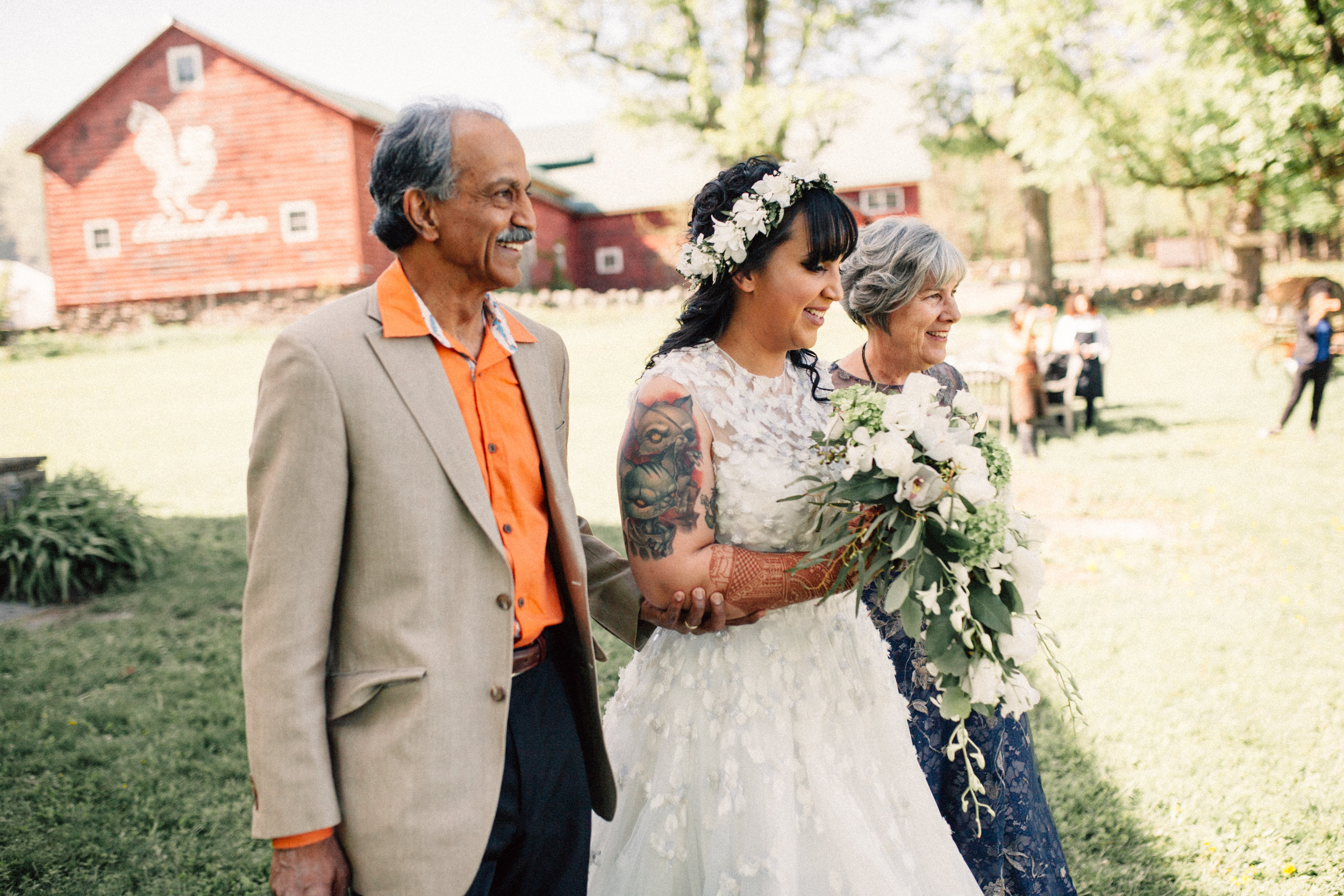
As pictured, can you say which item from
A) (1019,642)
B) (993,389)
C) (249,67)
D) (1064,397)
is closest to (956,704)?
(1019,642)

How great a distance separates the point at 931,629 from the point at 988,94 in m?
19.4

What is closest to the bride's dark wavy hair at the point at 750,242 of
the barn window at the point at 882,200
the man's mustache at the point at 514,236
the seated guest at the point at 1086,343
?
the man's mustache at the point at 514,236

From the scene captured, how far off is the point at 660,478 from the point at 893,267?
1.42 metres

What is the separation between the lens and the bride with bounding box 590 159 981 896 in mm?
2318

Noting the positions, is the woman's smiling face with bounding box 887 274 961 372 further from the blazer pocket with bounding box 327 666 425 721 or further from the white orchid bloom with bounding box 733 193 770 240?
the blazer pocket with bounding box 327 666 425 721

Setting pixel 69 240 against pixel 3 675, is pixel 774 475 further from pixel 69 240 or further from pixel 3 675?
pixel 69 240

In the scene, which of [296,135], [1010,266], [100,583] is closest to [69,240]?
[296,135]

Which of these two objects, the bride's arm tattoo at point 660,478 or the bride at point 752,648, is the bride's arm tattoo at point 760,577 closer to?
the bride at point 752,648

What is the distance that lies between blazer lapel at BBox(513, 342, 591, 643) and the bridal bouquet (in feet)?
1.86

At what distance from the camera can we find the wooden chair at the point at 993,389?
12375mm

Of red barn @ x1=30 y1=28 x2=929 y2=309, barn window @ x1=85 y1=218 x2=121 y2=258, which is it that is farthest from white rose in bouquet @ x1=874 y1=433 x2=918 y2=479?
barn window @ x1=85 y1=218 x2=121 y2=258

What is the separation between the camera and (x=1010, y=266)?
45031 millimetres

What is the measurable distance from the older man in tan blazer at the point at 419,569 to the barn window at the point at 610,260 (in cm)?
3391

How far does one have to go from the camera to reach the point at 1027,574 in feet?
7.52
